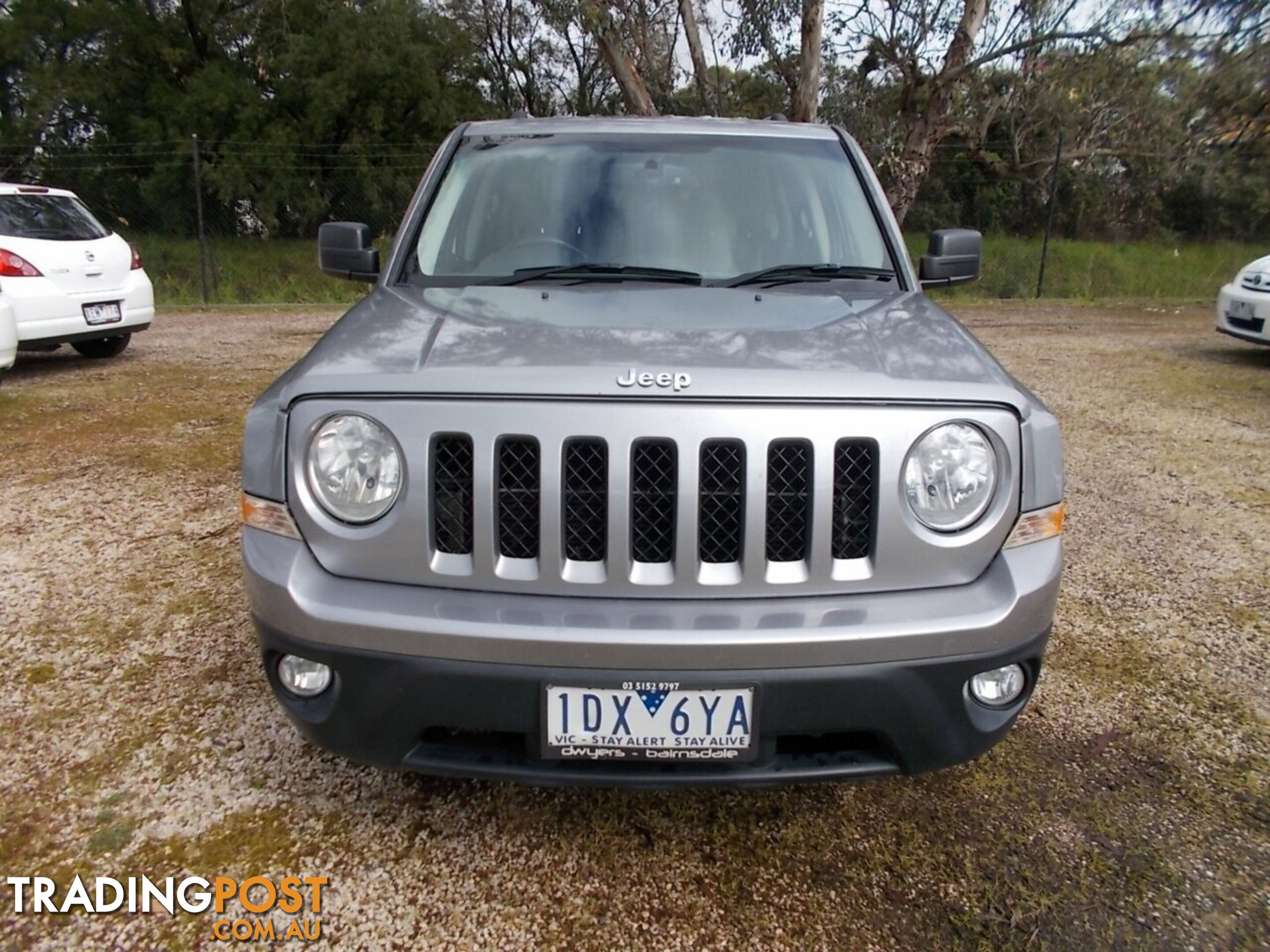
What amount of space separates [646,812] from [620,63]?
44.2ft

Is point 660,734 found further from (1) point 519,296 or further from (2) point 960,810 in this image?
(1) point 519,296

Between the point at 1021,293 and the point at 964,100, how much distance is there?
4.75m

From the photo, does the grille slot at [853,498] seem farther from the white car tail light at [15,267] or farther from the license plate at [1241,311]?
the license plate at [1241,311]

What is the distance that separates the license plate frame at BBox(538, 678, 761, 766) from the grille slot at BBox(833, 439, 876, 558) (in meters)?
0.34

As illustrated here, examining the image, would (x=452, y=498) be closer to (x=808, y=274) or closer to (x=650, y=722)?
(x=650, y=722)

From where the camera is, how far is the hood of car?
5.54 ft

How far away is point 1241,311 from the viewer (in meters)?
7.54

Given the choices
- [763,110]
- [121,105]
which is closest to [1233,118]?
[763,110]

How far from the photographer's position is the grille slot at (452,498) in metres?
1.69

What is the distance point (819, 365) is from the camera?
1.75m

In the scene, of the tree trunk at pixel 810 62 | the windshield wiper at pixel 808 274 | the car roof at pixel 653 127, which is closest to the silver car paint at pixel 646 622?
the windshield wiper at pixel 808 274

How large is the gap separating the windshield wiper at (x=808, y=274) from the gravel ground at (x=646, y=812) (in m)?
1.37

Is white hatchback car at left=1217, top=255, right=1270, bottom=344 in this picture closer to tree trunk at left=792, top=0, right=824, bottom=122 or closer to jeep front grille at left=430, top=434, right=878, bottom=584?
tree trunk at left=792, top=0, right=824, bottom=122

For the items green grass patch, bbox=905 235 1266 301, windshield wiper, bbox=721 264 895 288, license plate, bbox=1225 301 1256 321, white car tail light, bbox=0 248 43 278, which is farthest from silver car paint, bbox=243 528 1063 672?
green grass patch, bbox=905 235 1266 301
